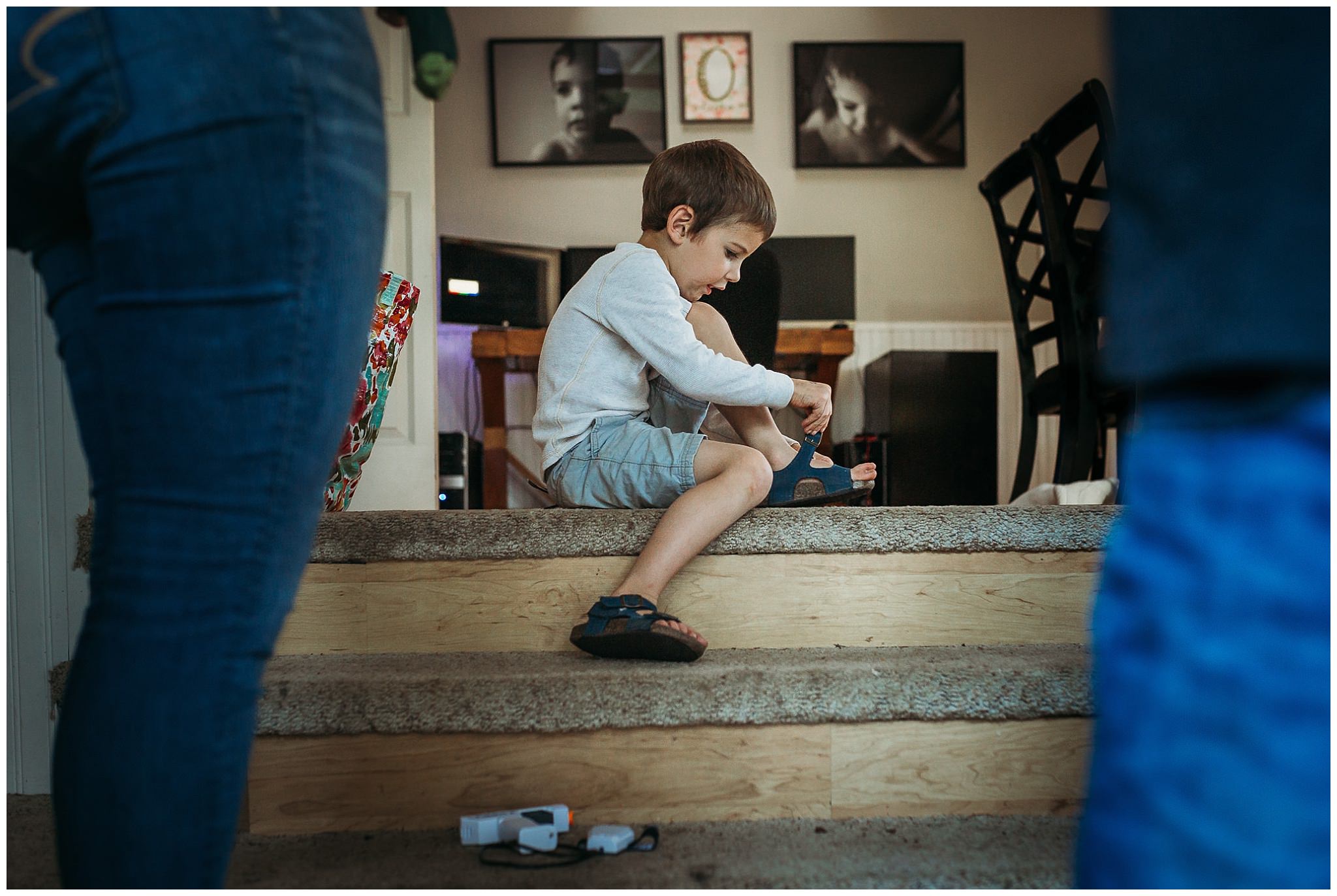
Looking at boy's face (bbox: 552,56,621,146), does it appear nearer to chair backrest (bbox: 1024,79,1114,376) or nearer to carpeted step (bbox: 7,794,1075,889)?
chair backrest (bbox: 1024,79,1114,376)

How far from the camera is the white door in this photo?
2.05 metres

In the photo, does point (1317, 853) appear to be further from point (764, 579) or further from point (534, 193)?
point (534, 193)

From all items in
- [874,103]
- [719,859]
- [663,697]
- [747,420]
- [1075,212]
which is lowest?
[719,859]

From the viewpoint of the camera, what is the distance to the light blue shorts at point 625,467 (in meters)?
1.25

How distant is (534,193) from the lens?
3.97m

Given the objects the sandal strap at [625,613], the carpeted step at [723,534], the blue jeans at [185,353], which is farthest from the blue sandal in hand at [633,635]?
the blue jeans at [185,353]

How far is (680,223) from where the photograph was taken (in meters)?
1.41

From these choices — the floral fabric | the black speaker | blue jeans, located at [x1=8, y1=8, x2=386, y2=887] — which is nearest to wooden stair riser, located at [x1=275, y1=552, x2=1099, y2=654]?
the floral fabric

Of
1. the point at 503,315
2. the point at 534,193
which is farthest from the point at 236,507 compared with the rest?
the point at 534,193

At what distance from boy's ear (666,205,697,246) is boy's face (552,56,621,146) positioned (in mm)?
2711


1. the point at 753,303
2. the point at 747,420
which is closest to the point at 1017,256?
the point at 753,303

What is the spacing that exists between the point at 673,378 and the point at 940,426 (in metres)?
2.54

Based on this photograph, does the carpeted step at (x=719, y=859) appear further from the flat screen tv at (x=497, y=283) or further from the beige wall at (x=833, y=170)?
the beige wall at (x=833, y=170)

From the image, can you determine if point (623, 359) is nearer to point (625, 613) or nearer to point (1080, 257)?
point (625, 613)
